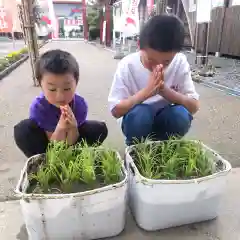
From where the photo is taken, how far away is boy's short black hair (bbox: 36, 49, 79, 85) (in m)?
1.00

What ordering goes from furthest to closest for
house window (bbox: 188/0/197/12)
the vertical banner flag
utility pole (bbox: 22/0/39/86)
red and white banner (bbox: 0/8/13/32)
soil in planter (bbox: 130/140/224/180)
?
red and white banner (bbox: 0/8/13/32) < house window (bbox: 188/0/197/12) < the vertical banner flag < utility pole (bbox: 22/0/39/86) < soil in planter (bbox: 130/140/224/180)

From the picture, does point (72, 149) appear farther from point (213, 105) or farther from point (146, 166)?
point (213, 105)

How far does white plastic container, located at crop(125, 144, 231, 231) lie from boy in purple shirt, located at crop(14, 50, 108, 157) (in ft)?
0.90

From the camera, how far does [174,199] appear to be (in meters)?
0.95

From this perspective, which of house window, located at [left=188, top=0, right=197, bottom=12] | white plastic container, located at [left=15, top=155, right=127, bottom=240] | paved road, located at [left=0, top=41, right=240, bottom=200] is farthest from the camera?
house window, located at [left=188, top=0, right=197, bottom=12]

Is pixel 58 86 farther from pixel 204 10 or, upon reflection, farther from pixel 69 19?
pixel 69 19

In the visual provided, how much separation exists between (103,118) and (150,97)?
124 cm

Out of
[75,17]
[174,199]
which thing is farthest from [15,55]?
[75,17]

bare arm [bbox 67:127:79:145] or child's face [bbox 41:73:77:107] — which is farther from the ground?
child's face [bbox 41:73:77:107]

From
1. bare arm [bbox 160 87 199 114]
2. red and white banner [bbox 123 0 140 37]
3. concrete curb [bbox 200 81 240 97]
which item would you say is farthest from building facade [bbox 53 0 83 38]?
bare arm [bbox 160 87 199 114]

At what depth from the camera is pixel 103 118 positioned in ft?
7.84

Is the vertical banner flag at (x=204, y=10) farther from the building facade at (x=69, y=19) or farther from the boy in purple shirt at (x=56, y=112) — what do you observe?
the building facade at (x=69, y=19)

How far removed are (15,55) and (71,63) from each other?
6.03 m

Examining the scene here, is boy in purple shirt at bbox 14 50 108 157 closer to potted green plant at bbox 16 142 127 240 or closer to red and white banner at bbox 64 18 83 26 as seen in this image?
potted green plant at bbox 16 142 127 240
